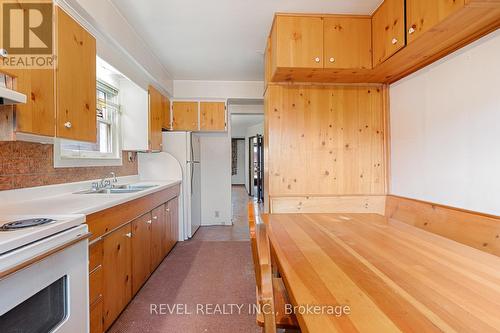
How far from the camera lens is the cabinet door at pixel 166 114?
13.1ft

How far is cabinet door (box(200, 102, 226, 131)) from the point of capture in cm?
437

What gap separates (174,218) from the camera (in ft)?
11.9

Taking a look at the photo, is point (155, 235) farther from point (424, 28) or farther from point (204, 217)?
point (424, 28)

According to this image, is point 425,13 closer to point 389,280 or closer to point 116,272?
point 389,280

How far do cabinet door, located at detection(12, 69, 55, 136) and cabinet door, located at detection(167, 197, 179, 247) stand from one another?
1.92 metres

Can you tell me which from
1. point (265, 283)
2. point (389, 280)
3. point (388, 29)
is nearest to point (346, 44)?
point (388, 29)

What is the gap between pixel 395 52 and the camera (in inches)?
78.7

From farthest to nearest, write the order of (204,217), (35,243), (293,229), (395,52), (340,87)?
1. (204,217)
2. (340,87)
3. (395,52)
4. (293,229)
5. (35,243)

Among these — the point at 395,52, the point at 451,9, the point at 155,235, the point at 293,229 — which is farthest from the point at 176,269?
the point at 451,9

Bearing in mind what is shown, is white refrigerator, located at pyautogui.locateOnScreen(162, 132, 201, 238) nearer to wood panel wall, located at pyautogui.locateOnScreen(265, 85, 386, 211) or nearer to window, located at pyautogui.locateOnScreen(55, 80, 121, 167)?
window, located at pyautogui.locateOnScreen(55, 80, 121, 167)

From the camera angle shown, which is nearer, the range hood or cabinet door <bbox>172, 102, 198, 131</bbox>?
the range hood

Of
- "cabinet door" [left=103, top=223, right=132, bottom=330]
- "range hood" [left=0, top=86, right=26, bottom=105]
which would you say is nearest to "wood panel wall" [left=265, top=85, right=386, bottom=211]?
"cabinet door" [left=103, top=223, right=132, bottom=330]

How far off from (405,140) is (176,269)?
2.64 meters
